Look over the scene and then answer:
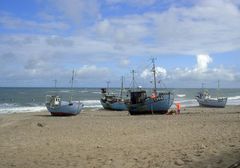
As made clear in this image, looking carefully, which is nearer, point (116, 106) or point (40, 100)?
point (116, 106)

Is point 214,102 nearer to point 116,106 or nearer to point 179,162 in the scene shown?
point 116,106

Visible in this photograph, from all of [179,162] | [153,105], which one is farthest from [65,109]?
[179,162]

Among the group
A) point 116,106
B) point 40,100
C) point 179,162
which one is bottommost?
point 179,162

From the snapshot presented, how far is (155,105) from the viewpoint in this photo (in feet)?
119

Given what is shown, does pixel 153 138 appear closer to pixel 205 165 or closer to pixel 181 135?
pixel 181 135

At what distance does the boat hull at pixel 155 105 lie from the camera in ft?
119

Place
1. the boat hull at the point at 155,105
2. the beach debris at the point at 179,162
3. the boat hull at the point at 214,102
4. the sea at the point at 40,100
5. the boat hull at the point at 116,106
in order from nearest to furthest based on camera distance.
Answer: the beach debris at the point at 179,162
the boat hull at the point at 155,105
the boat hull at the point at 116,106
the boat hull at the point at 214,102
the sea at the point at 40,100

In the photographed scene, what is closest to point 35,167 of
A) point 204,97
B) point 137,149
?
point 137,149

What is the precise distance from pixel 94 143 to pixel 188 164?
5973mm

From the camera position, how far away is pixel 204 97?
190ft

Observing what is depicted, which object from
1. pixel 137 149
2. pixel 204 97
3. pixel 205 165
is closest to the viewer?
pixel 205 165

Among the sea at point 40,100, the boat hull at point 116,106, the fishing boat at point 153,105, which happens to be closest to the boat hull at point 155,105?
the fishing boat at point 153,105

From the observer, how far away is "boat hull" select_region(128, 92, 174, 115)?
36.2m

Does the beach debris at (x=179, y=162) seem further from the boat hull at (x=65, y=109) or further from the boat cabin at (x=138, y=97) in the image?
the boat cabin at (x=138, y=97)
